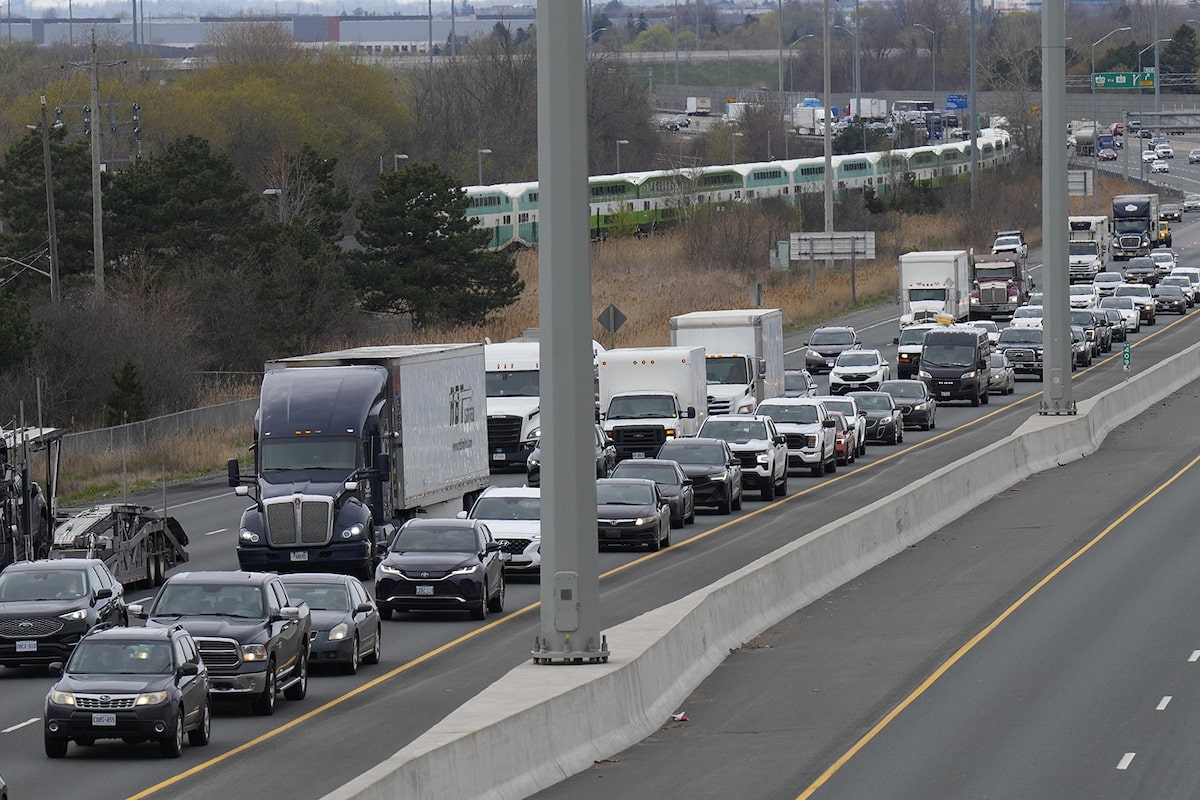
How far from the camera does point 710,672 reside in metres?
23.9

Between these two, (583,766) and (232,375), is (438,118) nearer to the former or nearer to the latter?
(232,375)

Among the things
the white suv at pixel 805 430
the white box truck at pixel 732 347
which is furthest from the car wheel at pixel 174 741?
the white box truck at pixel 732 347

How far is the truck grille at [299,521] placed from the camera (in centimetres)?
3275

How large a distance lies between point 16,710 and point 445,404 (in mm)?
15170

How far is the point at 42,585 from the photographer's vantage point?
85.0 ft

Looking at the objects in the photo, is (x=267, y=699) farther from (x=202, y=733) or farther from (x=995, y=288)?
(x=995, y=288)

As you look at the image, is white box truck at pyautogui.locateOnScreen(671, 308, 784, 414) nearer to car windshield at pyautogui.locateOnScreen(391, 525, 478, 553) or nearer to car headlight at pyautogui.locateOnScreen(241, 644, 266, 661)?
car windshield at pyautogui.locateOnScreen(391, 525, 478, 553)

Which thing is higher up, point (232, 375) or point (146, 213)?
point (146, 213)

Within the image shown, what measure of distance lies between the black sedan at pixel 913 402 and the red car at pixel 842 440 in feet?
20.0

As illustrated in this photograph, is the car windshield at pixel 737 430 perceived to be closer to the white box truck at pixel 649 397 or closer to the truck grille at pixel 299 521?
the white box truck at pixel 649 397

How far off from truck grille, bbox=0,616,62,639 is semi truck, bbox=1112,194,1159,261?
3792 inches

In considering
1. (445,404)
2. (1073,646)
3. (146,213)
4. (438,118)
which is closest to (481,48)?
(438,118)

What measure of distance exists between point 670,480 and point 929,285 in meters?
40.0

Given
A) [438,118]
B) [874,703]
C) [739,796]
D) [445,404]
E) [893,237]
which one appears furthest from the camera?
[438,118]
